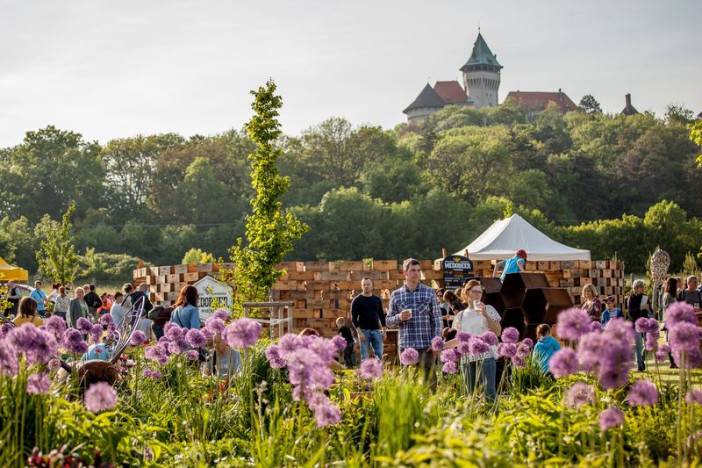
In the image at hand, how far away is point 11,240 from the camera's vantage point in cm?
5628

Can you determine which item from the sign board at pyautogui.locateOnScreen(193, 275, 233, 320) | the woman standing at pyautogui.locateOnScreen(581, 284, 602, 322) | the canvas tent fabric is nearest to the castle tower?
the canvas tent fabric

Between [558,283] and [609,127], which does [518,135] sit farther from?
[558,283]

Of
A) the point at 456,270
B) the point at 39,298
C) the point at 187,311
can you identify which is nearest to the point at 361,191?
the point at 456,270

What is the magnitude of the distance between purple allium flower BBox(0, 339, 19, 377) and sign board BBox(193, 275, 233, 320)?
13705mm

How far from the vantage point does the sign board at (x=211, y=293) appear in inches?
716

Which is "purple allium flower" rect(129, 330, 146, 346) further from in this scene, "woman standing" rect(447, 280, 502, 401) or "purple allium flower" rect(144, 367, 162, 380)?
"woman standing" rect(447, 280, 502, 401)

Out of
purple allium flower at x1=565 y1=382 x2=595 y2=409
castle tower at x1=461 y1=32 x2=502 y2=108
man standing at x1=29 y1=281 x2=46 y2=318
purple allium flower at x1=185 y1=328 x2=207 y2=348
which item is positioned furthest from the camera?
castle tower at x1=461 y1=32 x2=502 y2=108

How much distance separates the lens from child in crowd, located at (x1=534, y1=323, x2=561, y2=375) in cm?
862

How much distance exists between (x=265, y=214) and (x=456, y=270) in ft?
15.8

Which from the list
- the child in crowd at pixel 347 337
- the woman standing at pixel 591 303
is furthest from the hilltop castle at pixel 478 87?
the woman standing at pixel 591 303

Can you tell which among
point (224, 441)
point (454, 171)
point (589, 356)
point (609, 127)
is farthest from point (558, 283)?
point (609, 127)

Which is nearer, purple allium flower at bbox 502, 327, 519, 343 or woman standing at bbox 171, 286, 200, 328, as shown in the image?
purple allium flower at bbox 502, 327, 519, 343

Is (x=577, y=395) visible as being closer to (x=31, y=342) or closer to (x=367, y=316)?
(x=31, y=342)

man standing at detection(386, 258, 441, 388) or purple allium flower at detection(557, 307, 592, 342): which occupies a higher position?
purple allium flower at detection(557, 307, 592, 342)
